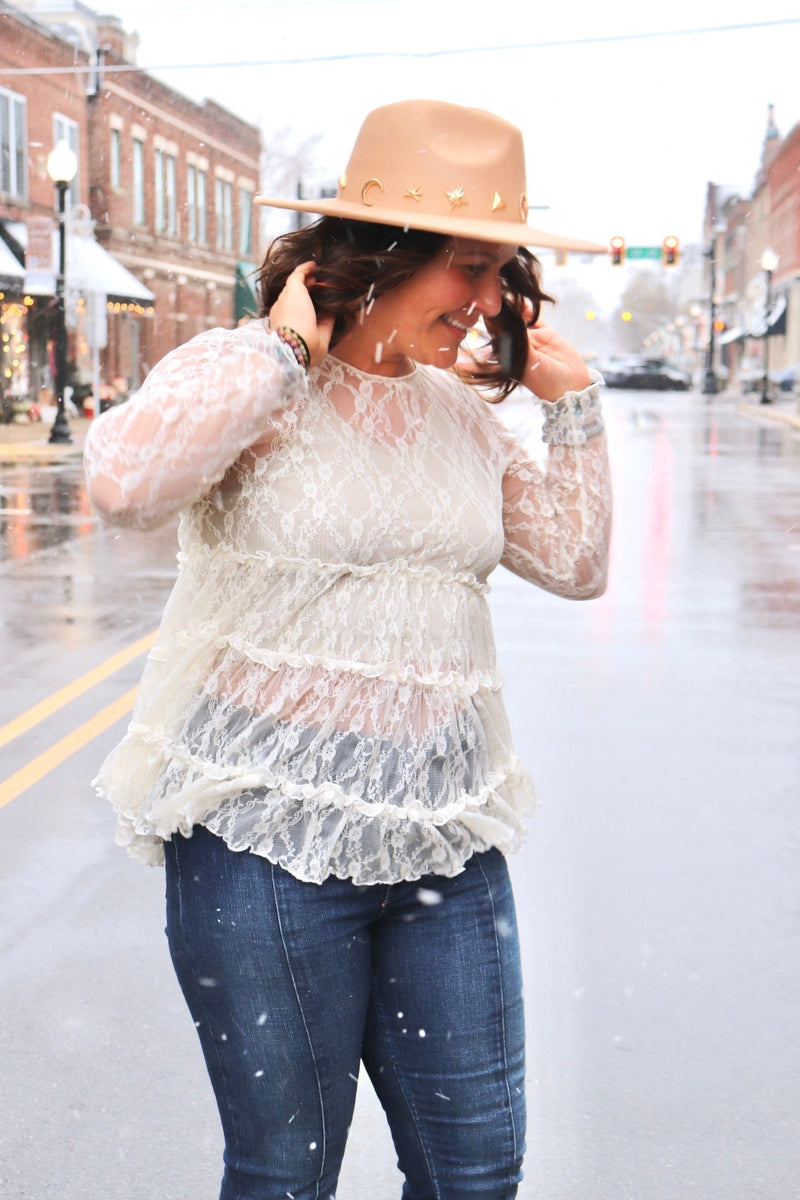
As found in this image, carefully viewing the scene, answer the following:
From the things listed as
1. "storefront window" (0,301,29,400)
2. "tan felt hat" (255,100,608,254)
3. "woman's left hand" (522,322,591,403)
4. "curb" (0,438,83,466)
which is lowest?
"curb" (0,438,83,466)

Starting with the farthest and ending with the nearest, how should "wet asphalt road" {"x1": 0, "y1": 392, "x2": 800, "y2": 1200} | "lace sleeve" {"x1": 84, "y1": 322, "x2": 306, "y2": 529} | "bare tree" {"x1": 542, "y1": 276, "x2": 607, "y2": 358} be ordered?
"bare tree" {"x1": 542, "y1": 276, "x2": 607, "y2": 358} < "wet asphalt road" {"x1": 0, "y1": 392, "x2": 800, "y2": 1200} < "lace sleeve" {"x1": 84, "y1": 322, "x2": 306, "y2": 529}

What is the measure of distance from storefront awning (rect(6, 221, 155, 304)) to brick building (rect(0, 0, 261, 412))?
42mm

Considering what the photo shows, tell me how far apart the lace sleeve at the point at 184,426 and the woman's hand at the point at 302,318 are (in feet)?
0.18

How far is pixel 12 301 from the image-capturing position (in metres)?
29.4

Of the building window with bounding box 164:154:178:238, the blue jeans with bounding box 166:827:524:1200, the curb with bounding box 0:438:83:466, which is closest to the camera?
the blue jeans with bounding box 166:827:524:1200

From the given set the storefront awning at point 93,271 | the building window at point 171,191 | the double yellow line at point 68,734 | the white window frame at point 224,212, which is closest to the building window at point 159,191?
the building window at point 171,191

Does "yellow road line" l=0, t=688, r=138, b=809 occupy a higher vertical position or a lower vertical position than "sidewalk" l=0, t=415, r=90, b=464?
lower

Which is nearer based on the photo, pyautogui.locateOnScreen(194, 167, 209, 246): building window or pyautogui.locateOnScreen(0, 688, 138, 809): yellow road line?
pyautogui.locateOnScreen(0, 688, 138, 809): yellow road line

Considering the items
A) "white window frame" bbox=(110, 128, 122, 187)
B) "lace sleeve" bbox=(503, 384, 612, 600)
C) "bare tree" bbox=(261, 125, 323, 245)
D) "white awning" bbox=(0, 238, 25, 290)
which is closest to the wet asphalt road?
"lace sleeve" bbox=(503, 384, 612, 600)

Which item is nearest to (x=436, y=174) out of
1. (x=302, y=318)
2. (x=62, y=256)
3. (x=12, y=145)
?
(x=302, y=318)

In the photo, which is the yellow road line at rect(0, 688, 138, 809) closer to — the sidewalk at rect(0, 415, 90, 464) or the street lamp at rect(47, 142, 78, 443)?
the sidewalk at rect(0, 415, 90, 464)

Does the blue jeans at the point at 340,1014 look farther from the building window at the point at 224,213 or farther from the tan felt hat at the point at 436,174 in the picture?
the building window at the point at 224,213

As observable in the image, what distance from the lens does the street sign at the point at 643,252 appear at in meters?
49.0

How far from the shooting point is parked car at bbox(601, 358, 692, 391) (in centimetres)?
6725
